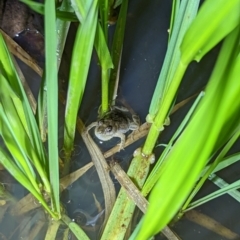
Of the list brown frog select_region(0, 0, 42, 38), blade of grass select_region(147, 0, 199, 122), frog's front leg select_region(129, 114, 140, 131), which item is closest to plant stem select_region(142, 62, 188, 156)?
blade of grass select_region(147, 0, 199, 122)

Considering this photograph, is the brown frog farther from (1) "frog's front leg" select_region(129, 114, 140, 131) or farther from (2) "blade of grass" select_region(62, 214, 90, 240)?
(2) "blade of grass" select_region(62, 214, 90, 240)

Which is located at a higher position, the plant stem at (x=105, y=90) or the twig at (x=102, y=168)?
the plant stem at (x=105, y=90)

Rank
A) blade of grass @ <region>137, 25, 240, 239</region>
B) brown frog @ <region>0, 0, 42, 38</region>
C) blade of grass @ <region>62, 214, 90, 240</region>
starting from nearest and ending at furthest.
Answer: blade of grass @ <region>137, 25, 240, 239</region>
blade of grass @ <region>62, 214, 90, 240</region>
brown frog @ <region>0, 0, 42, 38</region>

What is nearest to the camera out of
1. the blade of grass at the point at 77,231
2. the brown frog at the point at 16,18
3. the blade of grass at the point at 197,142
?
the blade of grass at the point at 197,142

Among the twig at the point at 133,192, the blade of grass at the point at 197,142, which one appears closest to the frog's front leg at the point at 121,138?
the twig at the point at 133,192

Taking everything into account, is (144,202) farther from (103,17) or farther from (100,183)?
(103,17)

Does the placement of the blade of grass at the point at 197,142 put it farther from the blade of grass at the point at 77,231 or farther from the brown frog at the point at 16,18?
the brown frog at the point at 16,18

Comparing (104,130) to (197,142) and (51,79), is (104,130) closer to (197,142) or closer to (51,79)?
(51,79)

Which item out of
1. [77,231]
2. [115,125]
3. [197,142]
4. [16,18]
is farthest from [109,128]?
[197,142]
